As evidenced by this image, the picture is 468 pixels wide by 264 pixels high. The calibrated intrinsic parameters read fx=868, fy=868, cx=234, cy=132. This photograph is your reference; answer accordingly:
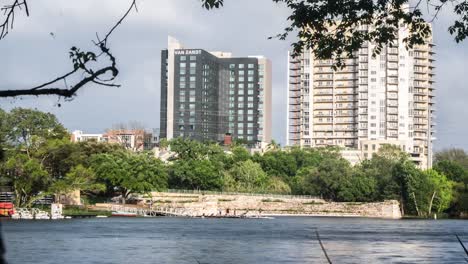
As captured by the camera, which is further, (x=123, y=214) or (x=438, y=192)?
(x=438, y=192)

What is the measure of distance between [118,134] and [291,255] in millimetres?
138254

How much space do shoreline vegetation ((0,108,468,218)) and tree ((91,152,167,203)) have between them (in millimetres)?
119

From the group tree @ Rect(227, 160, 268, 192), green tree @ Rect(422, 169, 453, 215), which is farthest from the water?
tree @ Rect(227, 160, 268, 192)

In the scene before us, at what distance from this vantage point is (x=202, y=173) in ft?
382

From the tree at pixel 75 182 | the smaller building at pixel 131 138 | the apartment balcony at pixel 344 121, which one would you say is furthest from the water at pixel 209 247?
the apartment balcony at pixel 344 121

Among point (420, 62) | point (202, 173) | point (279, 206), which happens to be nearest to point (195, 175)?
point (202, 173)

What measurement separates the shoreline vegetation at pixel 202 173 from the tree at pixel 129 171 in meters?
0.12

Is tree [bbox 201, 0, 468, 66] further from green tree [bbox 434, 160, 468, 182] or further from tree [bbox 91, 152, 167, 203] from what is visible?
green tree [bbox 434, 160, 468, 182]

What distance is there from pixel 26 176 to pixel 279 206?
43918 mm

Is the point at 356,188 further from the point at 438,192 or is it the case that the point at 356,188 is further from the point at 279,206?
the point at 438,192

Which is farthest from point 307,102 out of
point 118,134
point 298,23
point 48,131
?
point 298,23

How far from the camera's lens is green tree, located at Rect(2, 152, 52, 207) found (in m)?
88.4

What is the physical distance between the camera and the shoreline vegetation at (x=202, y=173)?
94938mm

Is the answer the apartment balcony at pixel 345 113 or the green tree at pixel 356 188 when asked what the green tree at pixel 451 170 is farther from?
the apartment balcony at pixel 345 113
